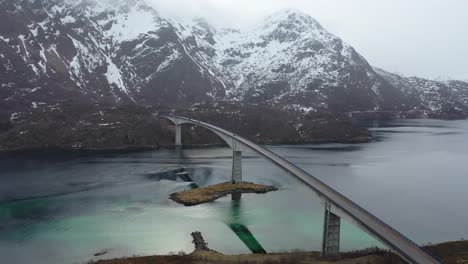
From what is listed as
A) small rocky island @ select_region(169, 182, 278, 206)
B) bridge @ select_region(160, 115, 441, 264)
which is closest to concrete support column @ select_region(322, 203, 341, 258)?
bridge @ select_region(160, 115, 441, 264)

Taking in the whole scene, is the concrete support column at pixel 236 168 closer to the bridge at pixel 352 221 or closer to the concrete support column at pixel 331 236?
the bridge at pixel 352 221

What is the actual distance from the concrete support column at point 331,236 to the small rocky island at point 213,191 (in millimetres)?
41032

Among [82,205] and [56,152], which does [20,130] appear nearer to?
[56,152]

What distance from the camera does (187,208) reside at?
305 feet

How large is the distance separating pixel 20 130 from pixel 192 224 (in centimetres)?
13901

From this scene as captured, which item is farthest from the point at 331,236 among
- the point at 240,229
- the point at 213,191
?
the point at 213,191

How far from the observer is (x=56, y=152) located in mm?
175375

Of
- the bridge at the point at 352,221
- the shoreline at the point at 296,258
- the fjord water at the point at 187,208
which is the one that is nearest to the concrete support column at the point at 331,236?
the bridge at the point at 352,221

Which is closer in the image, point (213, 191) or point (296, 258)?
point (296, 258)

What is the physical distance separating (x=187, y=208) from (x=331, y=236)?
40059mm

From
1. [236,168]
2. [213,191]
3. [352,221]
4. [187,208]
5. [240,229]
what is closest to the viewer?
[352,221]

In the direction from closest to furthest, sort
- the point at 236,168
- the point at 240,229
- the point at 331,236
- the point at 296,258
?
the point at 331,236 → the point at 296,258 → the point at 240,229 → the point at 236,168

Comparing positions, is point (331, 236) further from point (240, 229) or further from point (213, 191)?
point (213, 191)

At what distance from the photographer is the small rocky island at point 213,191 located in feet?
322
